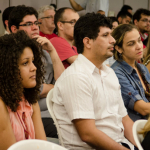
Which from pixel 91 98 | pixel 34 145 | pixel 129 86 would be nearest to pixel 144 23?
pixel 129 86

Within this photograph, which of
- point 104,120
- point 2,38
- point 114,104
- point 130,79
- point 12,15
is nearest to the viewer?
point 2,38

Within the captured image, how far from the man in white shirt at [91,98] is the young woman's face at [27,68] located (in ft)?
0.65

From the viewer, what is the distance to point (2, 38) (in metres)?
1.38

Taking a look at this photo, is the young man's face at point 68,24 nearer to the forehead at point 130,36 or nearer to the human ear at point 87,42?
the forehead at point 130,36

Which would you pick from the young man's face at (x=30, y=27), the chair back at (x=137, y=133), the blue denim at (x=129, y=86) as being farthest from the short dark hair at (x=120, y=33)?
the chair back at (x=137, y=133)

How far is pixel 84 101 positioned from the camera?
149cm

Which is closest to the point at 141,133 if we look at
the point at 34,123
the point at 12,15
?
the point at 34,123

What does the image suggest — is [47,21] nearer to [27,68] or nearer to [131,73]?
[131,73]

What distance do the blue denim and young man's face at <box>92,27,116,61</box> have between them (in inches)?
18.6

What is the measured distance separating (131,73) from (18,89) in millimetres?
1248

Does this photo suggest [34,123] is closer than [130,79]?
Yes

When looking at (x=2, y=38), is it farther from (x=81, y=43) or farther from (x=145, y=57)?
(x=145, y=57)

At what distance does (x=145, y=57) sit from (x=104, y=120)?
177 centimetres

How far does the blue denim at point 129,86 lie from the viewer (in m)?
2.15
